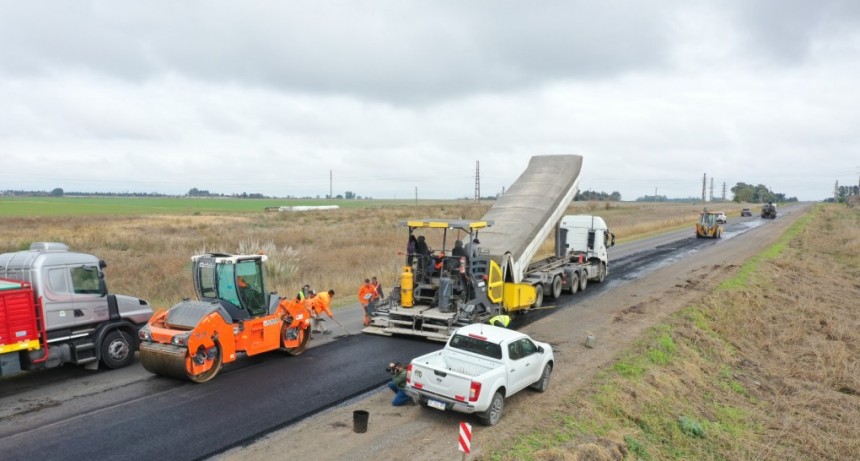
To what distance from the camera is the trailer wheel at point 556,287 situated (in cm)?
2056

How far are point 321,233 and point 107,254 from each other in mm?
16701

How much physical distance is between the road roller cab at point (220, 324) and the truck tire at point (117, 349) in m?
1.46

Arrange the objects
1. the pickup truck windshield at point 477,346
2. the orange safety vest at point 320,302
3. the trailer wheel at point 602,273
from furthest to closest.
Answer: the trailer wheel at point 602,273, the orange safety vest at point 320,302, the pickup truck windshield at point 477,346

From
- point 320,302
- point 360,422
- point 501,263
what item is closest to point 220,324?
point 320,302

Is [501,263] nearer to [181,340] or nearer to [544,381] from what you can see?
[544,381]

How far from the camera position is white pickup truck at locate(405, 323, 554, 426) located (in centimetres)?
899

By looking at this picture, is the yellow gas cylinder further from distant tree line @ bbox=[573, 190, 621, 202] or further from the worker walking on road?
distant tree line @ bbox=[573, 190, 621, 202]

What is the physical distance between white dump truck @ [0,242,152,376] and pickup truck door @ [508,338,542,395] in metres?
8.88

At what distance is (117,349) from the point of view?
12383mm

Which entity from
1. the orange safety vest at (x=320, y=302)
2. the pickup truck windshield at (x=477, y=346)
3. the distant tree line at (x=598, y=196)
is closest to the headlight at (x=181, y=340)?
the orange safety vest at (x=320, y=302)

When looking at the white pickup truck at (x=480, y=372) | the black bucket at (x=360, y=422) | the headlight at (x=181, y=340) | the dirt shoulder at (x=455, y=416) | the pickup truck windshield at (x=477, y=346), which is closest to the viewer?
the dirt shoulder at (x=455, y=416)

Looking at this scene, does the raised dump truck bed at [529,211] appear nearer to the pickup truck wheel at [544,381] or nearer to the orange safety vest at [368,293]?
the orange safety vest at [368,293]

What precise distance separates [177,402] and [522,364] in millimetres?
6496

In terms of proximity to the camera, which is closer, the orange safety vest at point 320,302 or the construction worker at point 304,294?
the orange safety vest at point 320,302
